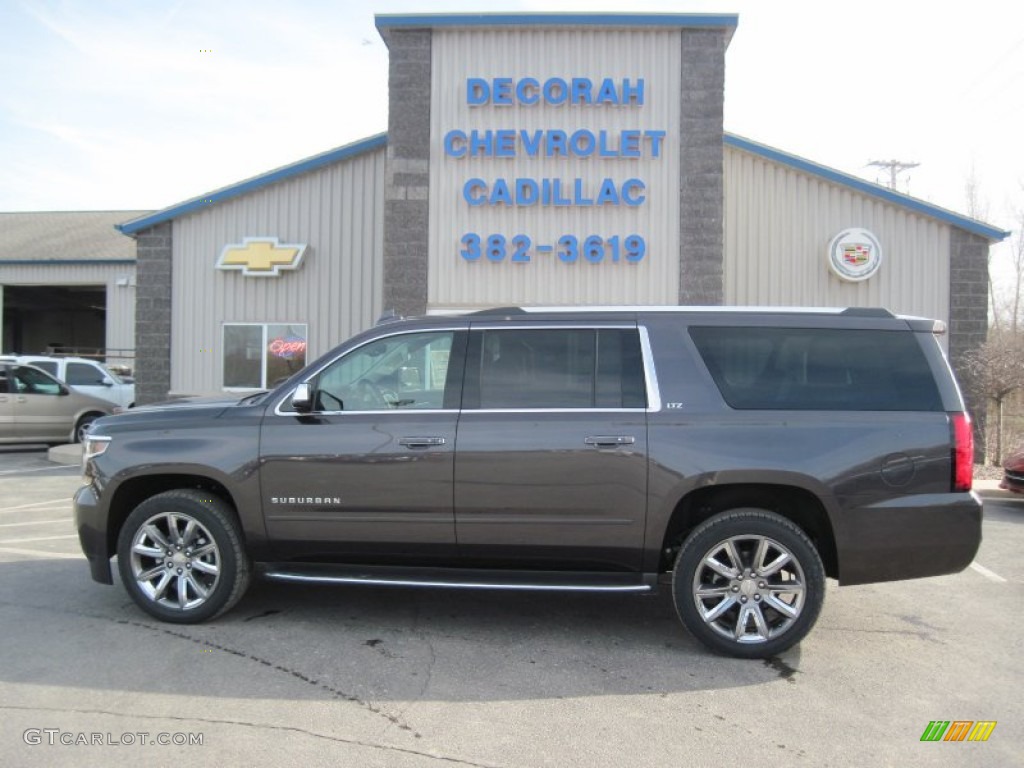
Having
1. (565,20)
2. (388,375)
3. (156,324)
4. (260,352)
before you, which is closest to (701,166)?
(565,20)

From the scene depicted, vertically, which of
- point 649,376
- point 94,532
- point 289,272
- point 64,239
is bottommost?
point 94,532

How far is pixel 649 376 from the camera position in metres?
4.81

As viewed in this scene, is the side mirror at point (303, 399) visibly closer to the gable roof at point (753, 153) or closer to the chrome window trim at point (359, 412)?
the chrome window trim at point (359, 412)

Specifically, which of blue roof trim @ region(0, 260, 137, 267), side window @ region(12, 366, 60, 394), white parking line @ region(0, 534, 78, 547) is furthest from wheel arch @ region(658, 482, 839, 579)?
blue roof trim @ region(0, 260, 137, 267)

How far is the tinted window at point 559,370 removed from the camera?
483cm

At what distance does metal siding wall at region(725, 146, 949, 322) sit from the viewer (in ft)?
45.9

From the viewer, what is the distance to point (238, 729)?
3756 millimetres

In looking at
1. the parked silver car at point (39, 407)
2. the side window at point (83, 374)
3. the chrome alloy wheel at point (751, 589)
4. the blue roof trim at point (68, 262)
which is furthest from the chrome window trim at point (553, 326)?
the blue roof trim at point (68, 262)

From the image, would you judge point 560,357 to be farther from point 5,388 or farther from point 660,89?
point 5,388

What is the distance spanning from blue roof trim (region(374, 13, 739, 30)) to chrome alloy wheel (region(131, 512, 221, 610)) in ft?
32.9

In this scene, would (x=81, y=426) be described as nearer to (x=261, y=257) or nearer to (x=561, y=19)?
(x=261, y=257)

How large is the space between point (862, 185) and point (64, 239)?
27.7 meters

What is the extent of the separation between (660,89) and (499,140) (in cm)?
263

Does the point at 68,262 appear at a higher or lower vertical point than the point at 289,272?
higher
